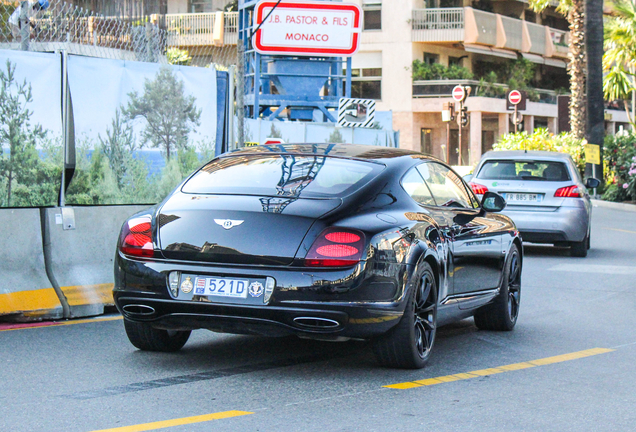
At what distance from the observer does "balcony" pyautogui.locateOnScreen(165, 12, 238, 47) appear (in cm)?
5259

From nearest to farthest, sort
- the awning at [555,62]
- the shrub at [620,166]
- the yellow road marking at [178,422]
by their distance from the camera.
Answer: the yellow road marking at [178,422] < the shrub at [620,166] < the awning at [555,62]

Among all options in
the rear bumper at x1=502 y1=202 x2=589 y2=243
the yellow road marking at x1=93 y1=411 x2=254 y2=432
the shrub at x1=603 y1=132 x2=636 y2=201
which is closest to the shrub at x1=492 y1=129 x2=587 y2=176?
the shrub at x1=603 y1=132 x2=636 y2=201

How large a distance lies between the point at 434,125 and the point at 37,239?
47.4 m

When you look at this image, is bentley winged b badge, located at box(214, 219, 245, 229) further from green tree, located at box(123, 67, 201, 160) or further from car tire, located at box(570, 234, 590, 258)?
car tire, located at box(570, 234, 590, 258)

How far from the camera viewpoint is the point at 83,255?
8641 millimetres

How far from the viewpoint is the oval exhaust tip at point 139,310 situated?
6.01 m

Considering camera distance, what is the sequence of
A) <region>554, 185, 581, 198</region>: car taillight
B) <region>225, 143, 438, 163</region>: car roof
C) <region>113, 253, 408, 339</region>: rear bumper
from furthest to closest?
<region>554, 185, 581, 198</region>: car taillight < <region>225, 143, 438, 163</region>: car roof < <region>113, 253, 408, 339</region>: rear bumper

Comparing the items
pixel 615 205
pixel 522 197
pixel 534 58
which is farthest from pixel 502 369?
pixel 534 58

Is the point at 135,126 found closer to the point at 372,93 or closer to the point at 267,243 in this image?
the point at 267,243

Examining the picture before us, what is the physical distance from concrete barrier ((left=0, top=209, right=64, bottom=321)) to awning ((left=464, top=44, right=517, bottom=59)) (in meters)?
46.2

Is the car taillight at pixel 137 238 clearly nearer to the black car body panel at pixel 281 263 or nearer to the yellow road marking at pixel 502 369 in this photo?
the black car body panel at pixel 281 263

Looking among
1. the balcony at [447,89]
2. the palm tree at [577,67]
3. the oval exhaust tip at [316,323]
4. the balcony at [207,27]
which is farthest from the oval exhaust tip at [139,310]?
the balcony at [207,27]

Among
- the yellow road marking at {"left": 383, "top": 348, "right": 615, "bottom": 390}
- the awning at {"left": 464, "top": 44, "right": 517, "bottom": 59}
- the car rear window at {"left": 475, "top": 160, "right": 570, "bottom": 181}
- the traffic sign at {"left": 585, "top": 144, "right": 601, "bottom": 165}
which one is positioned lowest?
the yellow road marking at {"left": 383, "top": 348, "right": 615, "bottom": 390}

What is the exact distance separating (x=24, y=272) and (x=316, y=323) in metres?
3.39
